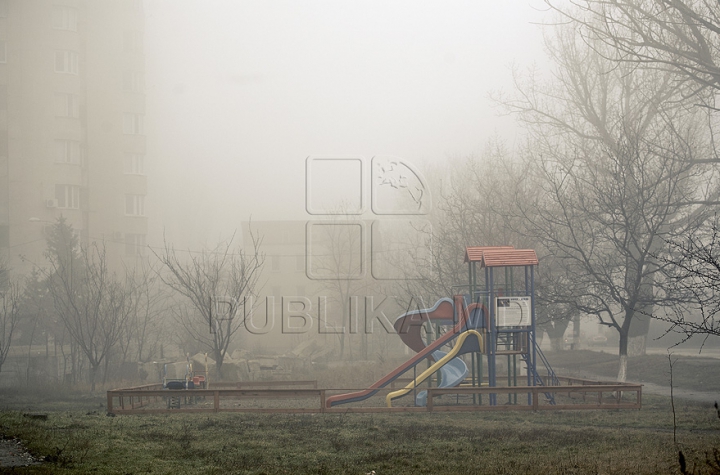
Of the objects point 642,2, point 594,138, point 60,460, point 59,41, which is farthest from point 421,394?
point 59,41

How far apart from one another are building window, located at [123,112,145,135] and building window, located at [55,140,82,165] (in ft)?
11.4

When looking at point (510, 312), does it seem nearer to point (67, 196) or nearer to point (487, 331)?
point (487, 331)

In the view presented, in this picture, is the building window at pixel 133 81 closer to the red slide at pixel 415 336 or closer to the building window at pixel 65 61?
the building window at pixel 65 61

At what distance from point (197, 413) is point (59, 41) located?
40.9m

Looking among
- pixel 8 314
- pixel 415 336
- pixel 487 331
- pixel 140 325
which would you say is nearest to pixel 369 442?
pixel 487 331

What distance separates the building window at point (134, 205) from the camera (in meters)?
50.3

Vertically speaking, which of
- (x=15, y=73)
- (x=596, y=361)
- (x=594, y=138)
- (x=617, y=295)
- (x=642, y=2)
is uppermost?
(x=15, y=73)

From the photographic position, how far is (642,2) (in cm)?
1941

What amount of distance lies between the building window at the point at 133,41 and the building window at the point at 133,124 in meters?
5.02

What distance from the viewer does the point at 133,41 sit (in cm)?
5200

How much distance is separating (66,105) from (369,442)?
146 feet

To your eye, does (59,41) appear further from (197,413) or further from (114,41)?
(197,413)

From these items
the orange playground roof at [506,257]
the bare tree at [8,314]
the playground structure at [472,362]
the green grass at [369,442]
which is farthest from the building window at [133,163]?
the orange playground roof at [506,257]

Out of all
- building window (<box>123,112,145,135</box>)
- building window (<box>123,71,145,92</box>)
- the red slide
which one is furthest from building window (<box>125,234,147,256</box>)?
the red slide
